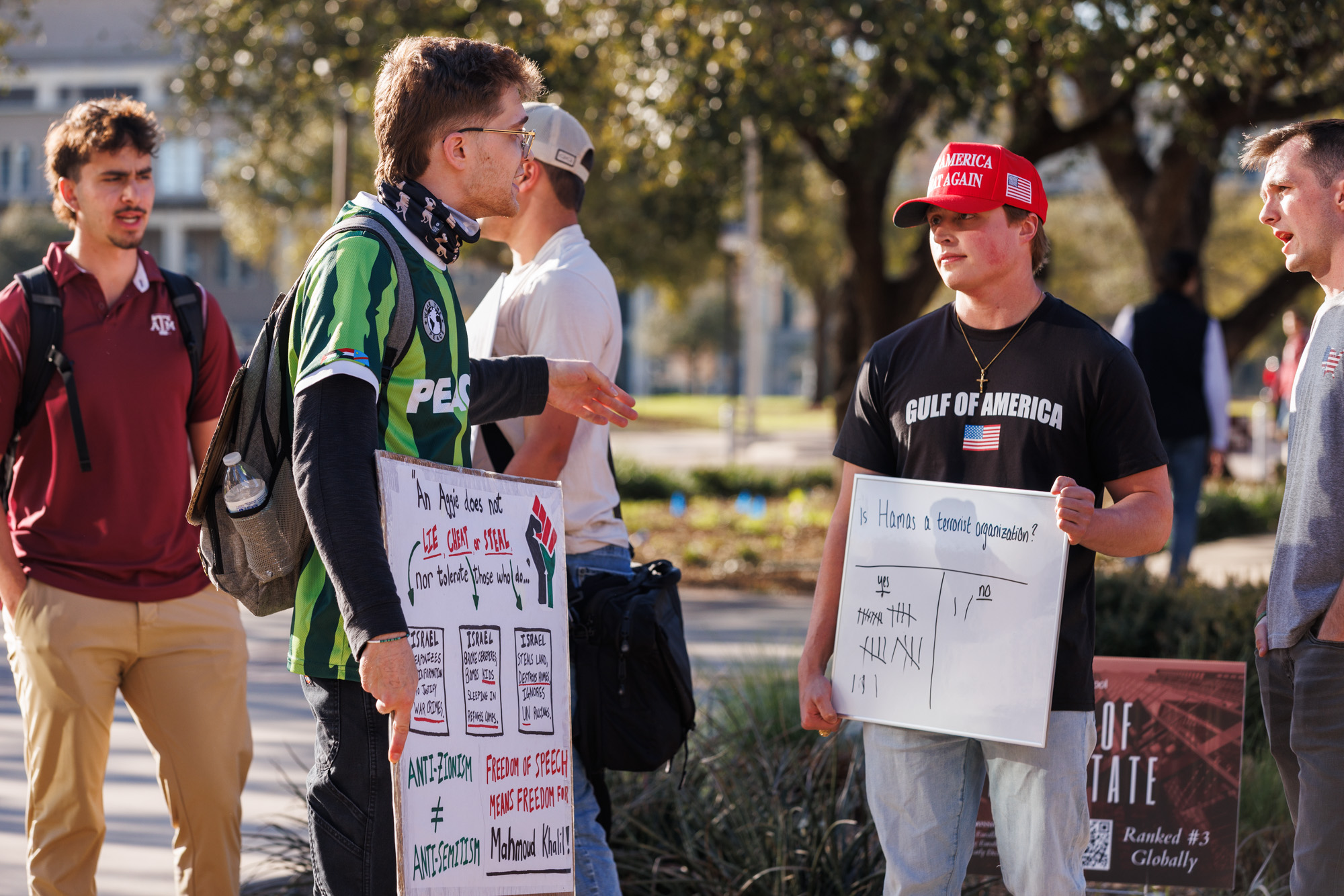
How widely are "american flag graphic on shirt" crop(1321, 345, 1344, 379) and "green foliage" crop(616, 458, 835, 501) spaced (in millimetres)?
15136

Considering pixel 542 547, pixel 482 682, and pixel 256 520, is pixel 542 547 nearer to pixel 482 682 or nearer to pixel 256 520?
pixel 482 682

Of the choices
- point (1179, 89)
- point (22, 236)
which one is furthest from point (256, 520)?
point (22, 236)

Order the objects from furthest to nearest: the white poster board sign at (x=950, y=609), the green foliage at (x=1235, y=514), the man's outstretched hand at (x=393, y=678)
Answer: the green foliage at (x=1235, y=514), the white poster board sign at (x=950, y=609), the man's outstretched hand at (x=393, y=678)

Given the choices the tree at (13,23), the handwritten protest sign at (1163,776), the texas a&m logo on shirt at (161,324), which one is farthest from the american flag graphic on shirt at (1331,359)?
the tree at (13,23)

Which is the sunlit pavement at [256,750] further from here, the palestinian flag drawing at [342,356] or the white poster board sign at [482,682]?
the palestinian flag drawing at [342,356]

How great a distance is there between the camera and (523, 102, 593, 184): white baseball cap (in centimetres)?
352

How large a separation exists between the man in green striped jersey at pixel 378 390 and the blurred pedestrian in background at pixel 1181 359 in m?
6.43

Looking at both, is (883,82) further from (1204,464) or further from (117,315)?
(117,315)

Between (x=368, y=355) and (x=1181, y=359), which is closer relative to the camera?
(x=368, y=355)

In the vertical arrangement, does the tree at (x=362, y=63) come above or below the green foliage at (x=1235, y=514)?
above

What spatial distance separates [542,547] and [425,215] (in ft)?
2.52

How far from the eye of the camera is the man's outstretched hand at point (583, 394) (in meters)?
3.05

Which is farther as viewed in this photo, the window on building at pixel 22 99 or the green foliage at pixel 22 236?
the window on building at pixel 22 99

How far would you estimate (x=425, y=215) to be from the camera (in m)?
2.53
